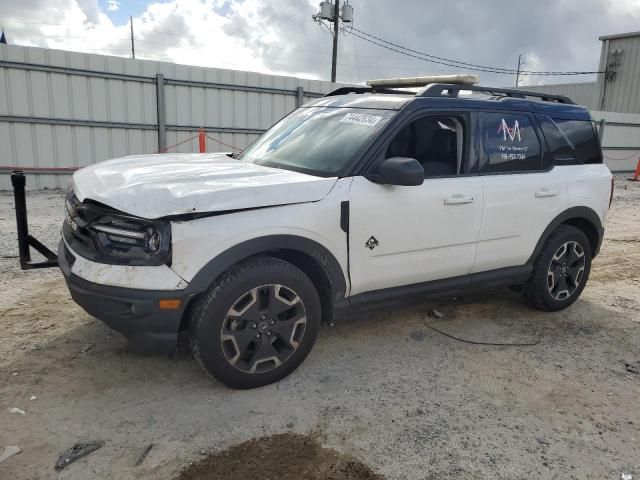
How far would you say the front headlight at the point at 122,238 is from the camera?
110 inches

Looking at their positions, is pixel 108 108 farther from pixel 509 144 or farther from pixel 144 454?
pixel 144 454

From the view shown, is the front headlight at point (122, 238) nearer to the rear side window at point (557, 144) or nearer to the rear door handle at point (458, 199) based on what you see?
the rear door handle at point (458, 199)

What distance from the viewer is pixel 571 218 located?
4.70 m

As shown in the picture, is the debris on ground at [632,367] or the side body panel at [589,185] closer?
the debris on ground at [632,367]

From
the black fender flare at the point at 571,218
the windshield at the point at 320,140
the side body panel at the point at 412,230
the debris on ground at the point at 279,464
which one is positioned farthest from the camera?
the black fender flare at the point at 571,218

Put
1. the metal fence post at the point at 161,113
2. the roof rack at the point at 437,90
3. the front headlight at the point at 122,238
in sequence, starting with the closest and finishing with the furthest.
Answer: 1. the front headlight at the point at 122,238
2. the roof rack at the point at 437,90
3. the metal fence post at the point at 161,113

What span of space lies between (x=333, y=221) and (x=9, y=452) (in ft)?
6.96

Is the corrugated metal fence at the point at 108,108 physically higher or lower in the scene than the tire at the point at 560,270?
higher

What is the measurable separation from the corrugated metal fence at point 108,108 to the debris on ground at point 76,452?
937 centimetres

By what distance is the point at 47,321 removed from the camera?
4105 millimetres

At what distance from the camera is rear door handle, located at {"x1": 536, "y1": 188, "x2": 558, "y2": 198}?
171 inches

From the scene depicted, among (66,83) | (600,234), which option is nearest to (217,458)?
(600,234)

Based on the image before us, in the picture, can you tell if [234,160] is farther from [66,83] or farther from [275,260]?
[66,83]

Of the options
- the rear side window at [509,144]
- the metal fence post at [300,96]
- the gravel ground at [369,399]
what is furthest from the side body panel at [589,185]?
the metal fence post at [300,96]
